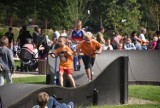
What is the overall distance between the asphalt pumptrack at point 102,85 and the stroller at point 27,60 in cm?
476

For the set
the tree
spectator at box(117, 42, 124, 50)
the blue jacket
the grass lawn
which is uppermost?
the tree

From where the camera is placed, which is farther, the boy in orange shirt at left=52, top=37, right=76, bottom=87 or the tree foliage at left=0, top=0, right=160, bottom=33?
the tree foliage at left=0, top=0, right=160, bottom=33

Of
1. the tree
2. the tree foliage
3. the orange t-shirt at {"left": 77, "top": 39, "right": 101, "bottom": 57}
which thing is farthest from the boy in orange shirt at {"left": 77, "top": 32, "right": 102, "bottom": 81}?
the tree

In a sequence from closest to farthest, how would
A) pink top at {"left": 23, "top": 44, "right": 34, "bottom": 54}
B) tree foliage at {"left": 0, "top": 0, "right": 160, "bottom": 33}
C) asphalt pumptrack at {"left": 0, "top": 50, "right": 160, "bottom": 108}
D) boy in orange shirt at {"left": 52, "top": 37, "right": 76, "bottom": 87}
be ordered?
asphalt pumptrack at {"left": 0, "top": 50, "right": 160, "bottom": 108}, boy in orange shirt at {"left": 52, "top": 37, "right": 76, "bottom": 87}, pink top at {"left": 23, "top": 44, "right": 34, "bottom": 54}, tree foliage at {"left": 0, "top": 0, "right": 160, "bottom": 33}

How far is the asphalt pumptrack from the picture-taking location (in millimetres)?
10414

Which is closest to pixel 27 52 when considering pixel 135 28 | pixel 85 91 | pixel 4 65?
pixel 4 65

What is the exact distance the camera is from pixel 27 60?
72.5 ft

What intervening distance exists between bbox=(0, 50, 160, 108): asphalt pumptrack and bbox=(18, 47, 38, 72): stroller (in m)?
4.76

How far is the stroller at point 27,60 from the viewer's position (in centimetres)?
2180

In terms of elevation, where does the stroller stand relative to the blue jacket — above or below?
below

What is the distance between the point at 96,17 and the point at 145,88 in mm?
79085

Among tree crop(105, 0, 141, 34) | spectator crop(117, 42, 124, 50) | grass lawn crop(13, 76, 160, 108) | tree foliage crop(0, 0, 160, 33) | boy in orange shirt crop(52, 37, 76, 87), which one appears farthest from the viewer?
tree crop(105, 0, 141, 34)

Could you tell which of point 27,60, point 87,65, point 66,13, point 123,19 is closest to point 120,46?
point 27,60

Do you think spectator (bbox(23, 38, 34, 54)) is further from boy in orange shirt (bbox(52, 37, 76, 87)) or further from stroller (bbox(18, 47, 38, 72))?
boy in orange shirt (bbox(52, 37, 76, 87))
